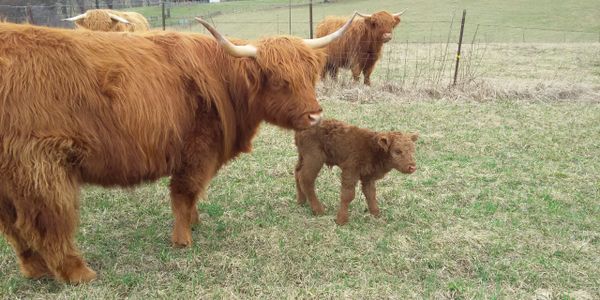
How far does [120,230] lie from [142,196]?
677 millimetres

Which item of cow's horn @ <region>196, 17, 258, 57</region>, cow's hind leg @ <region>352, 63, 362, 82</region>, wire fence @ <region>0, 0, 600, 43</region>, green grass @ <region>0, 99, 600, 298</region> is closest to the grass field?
green grass @ <region>0, 99, 600, 298</region>

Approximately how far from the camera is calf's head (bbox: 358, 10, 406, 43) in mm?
10359

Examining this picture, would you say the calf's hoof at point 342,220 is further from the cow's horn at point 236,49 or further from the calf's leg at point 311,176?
the cow's horn at point 236,49

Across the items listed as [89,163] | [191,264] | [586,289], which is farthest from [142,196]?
[586,289]

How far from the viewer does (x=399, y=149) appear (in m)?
3.93

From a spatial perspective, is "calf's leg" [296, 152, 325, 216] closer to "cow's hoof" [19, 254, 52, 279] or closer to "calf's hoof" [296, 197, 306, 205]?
"calf's hoof" [296, 197, 306, 205]

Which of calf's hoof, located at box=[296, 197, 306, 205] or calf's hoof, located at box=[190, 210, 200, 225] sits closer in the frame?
calf's hoof, located at box=[190, 210, 200, 225]

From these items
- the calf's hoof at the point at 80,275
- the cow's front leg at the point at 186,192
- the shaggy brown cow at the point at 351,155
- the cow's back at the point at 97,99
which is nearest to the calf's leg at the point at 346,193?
the shaggy brown cow at the point at 351,155

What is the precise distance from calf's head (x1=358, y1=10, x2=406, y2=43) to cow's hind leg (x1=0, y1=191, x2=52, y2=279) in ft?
28.2

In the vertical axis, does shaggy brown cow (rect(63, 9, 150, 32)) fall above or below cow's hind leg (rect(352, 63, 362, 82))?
above

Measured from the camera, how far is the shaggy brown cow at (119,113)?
2744mm

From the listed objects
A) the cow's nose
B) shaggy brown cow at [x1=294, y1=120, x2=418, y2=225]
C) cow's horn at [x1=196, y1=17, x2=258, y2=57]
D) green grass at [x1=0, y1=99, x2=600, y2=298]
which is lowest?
green grass at [x1=0, y1=99, x2=600, y2=298]

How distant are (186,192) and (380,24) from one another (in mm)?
7803

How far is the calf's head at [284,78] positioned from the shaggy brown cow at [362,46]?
680 centimetres
